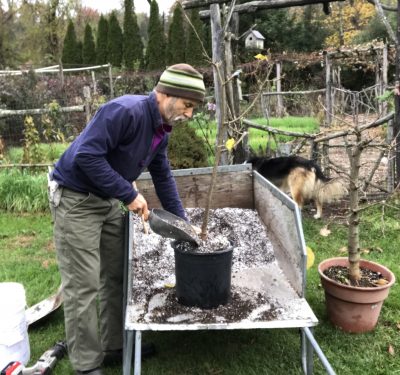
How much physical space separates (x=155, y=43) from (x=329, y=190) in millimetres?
15106

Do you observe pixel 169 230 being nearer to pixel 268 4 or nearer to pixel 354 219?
pixel 354 219

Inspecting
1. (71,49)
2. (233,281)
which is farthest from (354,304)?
(71,49)

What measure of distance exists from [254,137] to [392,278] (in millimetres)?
6567

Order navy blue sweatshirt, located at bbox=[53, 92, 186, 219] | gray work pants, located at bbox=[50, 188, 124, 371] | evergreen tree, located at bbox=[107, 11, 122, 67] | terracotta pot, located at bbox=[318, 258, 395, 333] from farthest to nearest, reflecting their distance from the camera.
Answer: evergreen tree, located at bbox=[107, 11, 122, 67], terracotta pot, located at bbox=[318, 258, 395, 333], gray work pants, located at bbox=[50, 188, 124, 371], navy blue sweatshirt, located at bbox=[53, 92, 186, 219]

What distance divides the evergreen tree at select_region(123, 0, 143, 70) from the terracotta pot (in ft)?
57.8

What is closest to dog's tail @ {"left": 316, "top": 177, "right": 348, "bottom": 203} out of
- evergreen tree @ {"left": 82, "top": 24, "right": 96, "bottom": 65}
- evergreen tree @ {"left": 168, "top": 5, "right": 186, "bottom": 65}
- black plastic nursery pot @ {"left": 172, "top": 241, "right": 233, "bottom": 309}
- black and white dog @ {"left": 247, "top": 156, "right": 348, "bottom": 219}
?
black and white dog @ {"left": 247, "top": 156, "right": 348, "bottom": 219}

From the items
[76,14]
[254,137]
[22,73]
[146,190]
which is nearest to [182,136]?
[146,190]

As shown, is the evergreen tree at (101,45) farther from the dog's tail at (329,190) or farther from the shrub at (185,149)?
the dog's tail at (329,190)

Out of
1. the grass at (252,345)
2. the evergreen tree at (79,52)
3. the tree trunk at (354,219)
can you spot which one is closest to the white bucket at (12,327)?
the grass at (252,345)

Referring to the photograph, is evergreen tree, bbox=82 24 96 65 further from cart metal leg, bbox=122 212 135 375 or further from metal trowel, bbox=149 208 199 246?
metal trowel, bbox=149 208 199 246

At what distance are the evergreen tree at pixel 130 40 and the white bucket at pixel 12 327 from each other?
57.8 feet

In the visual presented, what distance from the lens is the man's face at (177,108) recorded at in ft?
7.20

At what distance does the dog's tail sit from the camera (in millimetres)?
5508

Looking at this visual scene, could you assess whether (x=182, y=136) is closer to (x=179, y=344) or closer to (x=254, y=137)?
(x=179, y=344)
